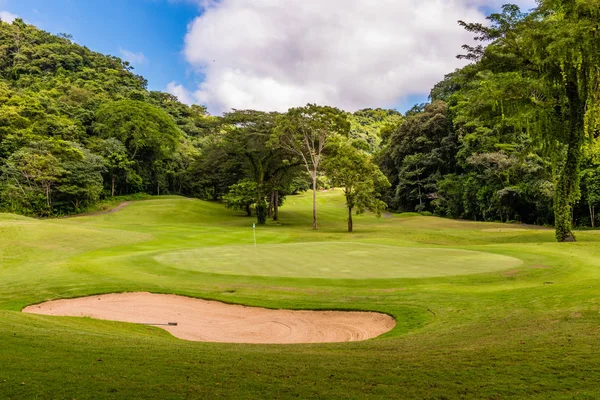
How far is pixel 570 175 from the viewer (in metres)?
26.0

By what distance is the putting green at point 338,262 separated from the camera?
1551cm

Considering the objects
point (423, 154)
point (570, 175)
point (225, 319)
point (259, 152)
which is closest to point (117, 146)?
point (259, 152)

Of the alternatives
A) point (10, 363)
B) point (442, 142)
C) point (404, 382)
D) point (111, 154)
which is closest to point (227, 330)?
point (10, 363)

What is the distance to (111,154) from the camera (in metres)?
60.7

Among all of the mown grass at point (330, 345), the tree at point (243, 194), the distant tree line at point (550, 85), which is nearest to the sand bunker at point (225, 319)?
the mown grass at point (330, 345)

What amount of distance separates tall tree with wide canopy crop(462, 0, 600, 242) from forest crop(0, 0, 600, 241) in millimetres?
86

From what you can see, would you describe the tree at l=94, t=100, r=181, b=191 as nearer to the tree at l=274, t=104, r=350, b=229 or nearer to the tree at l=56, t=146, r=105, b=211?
the tree at l=56, t=146, r=105, b=211

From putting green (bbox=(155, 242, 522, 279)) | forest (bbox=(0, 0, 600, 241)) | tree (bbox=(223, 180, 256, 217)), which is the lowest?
putting green (bbox=(155, 242, 522, 279))

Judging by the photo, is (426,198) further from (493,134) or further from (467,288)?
(467,288)

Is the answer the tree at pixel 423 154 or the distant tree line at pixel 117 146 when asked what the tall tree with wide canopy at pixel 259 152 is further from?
the tree at pixel 423 154

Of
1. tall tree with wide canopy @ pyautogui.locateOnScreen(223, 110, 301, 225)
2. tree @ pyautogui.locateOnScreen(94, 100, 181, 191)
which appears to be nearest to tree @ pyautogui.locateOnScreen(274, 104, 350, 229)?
tall tree with wide canopy @ pyautogui.locateOnScreen(223, 110, 301, 225)

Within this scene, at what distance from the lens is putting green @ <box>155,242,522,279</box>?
15.5 metres

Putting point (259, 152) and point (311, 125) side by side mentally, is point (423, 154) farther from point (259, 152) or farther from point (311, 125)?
point (311, 125)

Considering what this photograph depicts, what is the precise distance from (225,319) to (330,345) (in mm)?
4624
